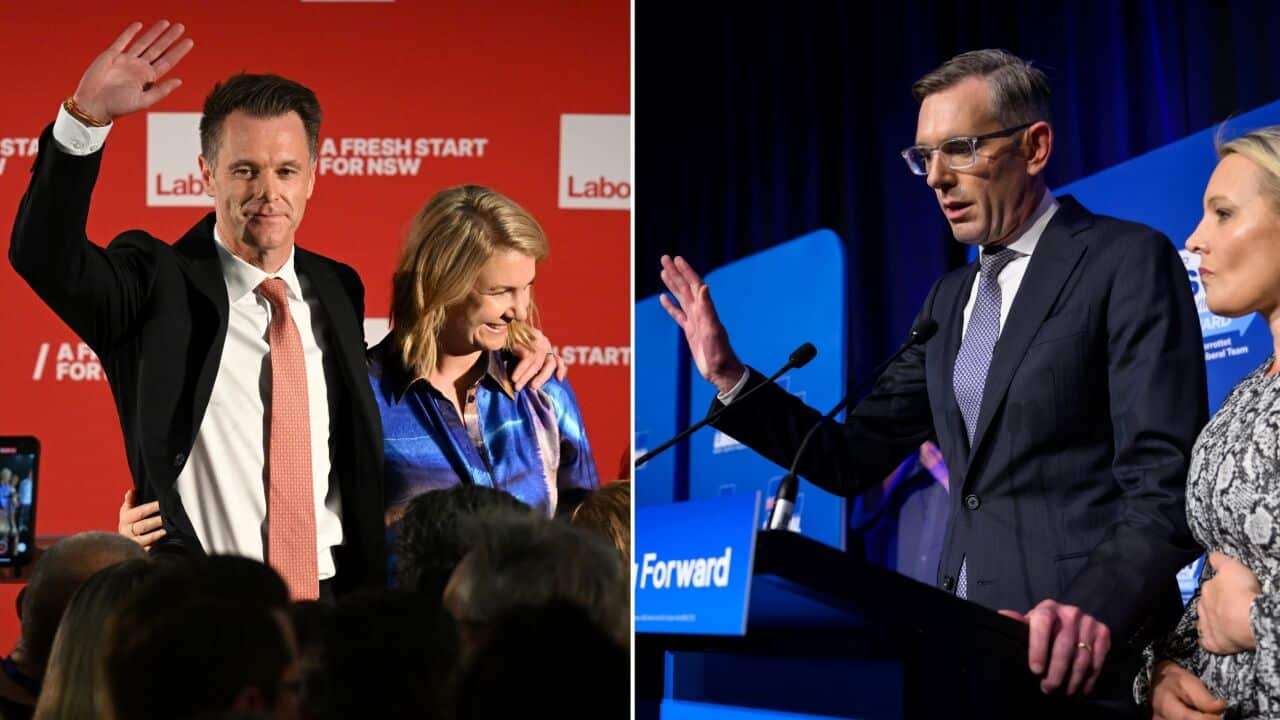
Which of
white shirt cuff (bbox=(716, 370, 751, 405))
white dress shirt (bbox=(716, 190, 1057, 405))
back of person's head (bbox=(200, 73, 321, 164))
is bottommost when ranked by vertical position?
white shirt cuff (bbox=(716, 370, 751, 405))

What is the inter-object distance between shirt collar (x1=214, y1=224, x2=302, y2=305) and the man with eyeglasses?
1184 mm

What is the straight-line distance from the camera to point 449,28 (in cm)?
379

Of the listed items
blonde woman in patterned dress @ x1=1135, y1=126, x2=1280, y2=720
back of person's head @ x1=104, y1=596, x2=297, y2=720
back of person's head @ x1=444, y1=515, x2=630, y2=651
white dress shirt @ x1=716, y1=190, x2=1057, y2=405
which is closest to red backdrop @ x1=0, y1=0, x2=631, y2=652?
white dress shirt @ x1=716, y1=190, x2=1057, y2=405

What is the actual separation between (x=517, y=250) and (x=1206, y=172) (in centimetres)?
184

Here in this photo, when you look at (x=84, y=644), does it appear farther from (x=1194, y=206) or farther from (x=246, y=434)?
(x=1194, y=206)

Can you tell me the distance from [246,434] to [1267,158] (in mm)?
2399

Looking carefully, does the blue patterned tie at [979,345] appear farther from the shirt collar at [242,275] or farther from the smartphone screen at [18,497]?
the smartphone screen at [18,497]

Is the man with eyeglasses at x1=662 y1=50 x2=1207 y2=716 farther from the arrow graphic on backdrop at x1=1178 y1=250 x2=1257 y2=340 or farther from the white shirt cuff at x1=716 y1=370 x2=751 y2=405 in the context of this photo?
the arrow graphic on backdrop at x1=1178 y1=250 x2=1257 y2=340

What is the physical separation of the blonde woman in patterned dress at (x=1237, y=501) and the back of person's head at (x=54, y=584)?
6.26 feet

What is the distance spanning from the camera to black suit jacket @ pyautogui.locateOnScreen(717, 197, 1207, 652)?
2.19 meters

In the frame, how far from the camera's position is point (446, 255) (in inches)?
142

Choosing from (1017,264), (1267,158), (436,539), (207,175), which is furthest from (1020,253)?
(207,175)

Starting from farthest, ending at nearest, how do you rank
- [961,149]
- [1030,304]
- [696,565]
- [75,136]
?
[75,136] < [961,149] < [1030,304] < [696,565]

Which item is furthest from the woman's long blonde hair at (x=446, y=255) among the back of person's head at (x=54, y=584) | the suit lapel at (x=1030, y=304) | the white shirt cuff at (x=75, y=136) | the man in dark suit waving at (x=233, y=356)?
the suit lapel at (x=1030, y=304)
